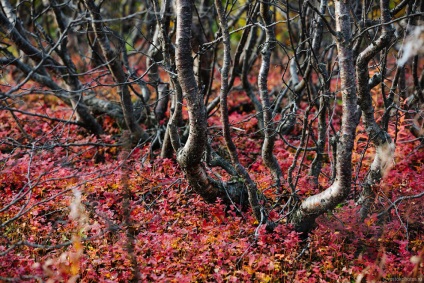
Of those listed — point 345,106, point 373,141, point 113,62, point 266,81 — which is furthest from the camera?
point 113,62

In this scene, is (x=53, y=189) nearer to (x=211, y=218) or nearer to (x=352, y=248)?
(x=211, y=218)

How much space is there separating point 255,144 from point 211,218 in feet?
8.93

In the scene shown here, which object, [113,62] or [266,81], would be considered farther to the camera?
[113,62]

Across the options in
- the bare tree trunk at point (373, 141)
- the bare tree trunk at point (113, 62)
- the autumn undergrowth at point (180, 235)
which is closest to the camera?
the autumn undergrowth at point (180, 235)

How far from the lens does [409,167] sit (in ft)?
21.6

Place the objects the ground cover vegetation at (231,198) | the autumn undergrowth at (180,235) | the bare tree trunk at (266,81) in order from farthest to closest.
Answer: the bare tree trunk at (266,81)
the autumn undergrowth at (180,235)
the ground cover vegetation at (231,198)

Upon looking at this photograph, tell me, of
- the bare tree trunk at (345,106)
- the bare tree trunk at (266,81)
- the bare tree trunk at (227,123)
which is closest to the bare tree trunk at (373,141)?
the bare tree trunk at (345,106)

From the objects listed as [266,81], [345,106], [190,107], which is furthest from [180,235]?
[345,106]

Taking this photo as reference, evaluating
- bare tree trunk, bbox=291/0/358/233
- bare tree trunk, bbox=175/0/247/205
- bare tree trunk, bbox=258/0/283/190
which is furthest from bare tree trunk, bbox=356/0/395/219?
bare tree trunk, bbox=175/0/247/205

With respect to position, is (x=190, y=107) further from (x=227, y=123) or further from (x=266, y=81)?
(x=266, y=81)

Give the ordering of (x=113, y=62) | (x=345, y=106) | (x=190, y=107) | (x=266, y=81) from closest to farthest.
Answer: (x=345, y=106), (x=190, y=107), (x=266, y=81), (x=113, y=62)

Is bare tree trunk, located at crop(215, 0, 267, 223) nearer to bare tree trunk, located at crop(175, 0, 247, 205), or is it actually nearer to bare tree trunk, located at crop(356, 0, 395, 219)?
bare tree trunk, located at crop(175, 0, 247, 205)

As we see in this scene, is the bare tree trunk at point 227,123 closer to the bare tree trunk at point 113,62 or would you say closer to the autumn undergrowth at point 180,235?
the autumn undergrowth at point 180,235

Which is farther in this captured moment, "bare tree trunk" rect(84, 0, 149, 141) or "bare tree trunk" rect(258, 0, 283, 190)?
"bare tree trunk" rect(84, 0, 149, 141)
